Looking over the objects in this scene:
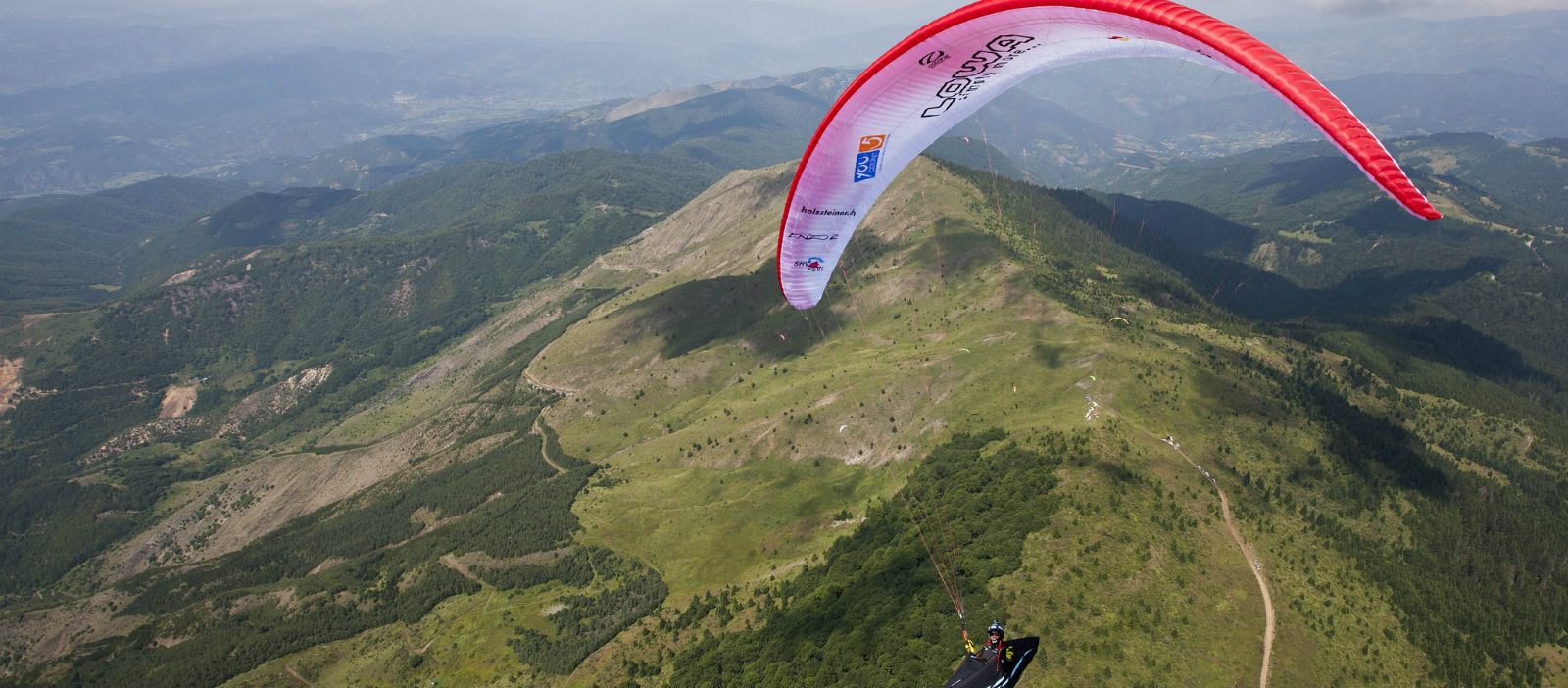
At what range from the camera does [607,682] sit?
63500 millimetres

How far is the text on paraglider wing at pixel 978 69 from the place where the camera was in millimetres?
23172

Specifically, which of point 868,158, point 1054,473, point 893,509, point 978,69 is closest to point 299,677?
point 893,509

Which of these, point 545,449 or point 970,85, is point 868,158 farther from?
point 545,449

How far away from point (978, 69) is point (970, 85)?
135 cm

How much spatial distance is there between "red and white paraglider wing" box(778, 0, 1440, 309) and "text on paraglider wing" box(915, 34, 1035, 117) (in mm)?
55

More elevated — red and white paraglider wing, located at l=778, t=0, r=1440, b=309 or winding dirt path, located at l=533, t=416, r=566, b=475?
red and white paraglider wing, located at l=778, t=0, r=1440, b=309

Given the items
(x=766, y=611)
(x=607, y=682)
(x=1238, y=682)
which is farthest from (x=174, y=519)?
(x=1238, y=682)

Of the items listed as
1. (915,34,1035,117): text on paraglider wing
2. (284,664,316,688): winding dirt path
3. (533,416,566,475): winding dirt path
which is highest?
(915,34,1035,117): text on paraglider wing

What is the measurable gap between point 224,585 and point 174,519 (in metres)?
59.3

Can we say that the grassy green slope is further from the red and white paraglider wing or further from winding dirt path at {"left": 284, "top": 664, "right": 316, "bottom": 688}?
winding dirt path at {"left": 284, "top": 664, "right": 316, "bottom": 688}

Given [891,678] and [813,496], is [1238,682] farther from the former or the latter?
[813,496]

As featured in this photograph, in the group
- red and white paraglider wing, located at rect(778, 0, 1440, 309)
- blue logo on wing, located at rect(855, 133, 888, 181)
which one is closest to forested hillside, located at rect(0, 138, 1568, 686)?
red and white paraglider wing, located at rect(778, 0, 1440, 309)

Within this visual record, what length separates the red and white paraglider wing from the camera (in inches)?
640

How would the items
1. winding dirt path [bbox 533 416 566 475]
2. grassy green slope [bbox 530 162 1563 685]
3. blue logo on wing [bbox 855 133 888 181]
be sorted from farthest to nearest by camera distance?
winding dirt path [bbox 533 416 566 475] < grassy green slope [bbox 530 162 1563 685] < blue logo on wing [bbox 855 133 888 181]
